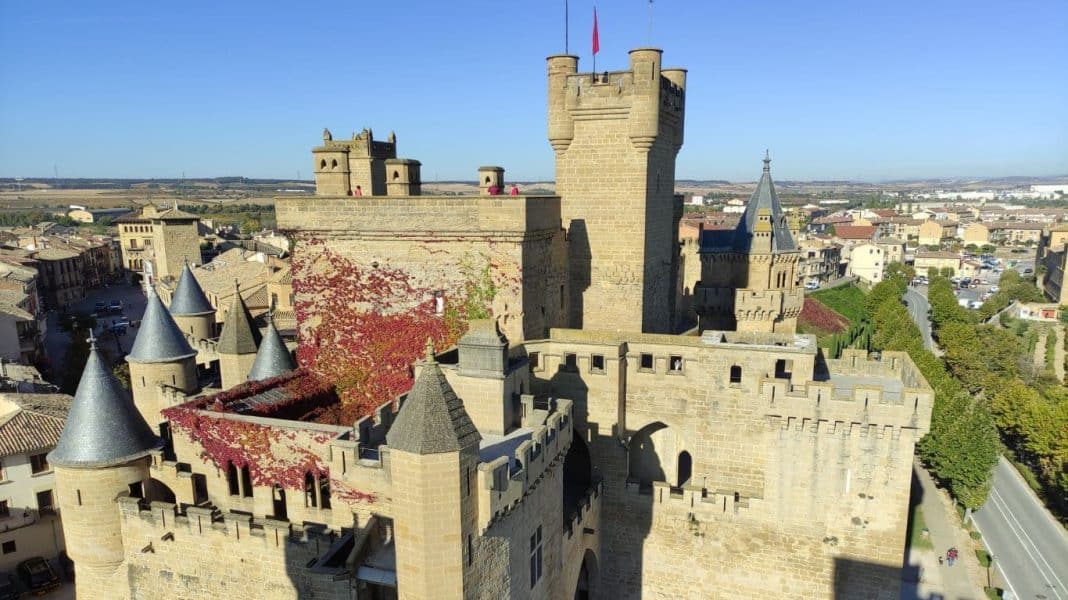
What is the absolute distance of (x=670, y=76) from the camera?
24.6 m

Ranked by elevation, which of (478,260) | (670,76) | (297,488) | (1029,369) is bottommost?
(1029,369)

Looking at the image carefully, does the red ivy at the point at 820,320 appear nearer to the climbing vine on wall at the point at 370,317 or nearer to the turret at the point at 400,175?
the turret at the point at 400,175

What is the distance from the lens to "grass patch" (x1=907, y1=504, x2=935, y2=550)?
107 ft

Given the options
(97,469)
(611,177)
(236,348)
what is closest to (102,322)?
(236,348)

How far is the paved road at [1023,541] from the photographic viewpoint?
99.7 feet

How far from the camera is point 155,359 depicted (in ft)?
76.5

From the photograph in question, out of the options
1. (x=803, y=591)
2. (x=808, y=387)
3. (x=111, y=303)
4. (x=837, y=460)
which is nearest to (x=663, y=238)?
(x=808, y=387)

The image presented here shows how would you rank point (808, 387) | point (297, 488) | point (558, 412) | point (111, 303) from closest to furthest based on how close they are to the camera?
point (558, 412)
point (297, 488)
point (808, 387)
point (111, 303)

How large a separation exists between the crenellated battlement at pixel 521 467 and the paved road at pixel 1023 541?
26427 mm

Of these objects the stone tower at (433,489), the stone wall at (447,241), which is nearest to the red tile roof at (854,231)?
the stone wall at (447,241)

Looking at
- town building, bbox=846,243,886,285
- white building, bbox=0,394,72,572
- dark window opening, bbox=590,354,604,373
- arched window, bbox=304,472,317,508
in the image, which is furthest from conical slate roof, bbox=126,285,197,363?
town building, bbox=846,243,886,285

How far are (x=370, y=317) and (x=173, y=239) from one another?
2344 inches

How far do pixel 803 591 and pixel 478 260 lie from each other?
14141 millimetres

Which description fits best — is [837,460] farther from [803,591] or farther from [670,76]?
[670,76]
